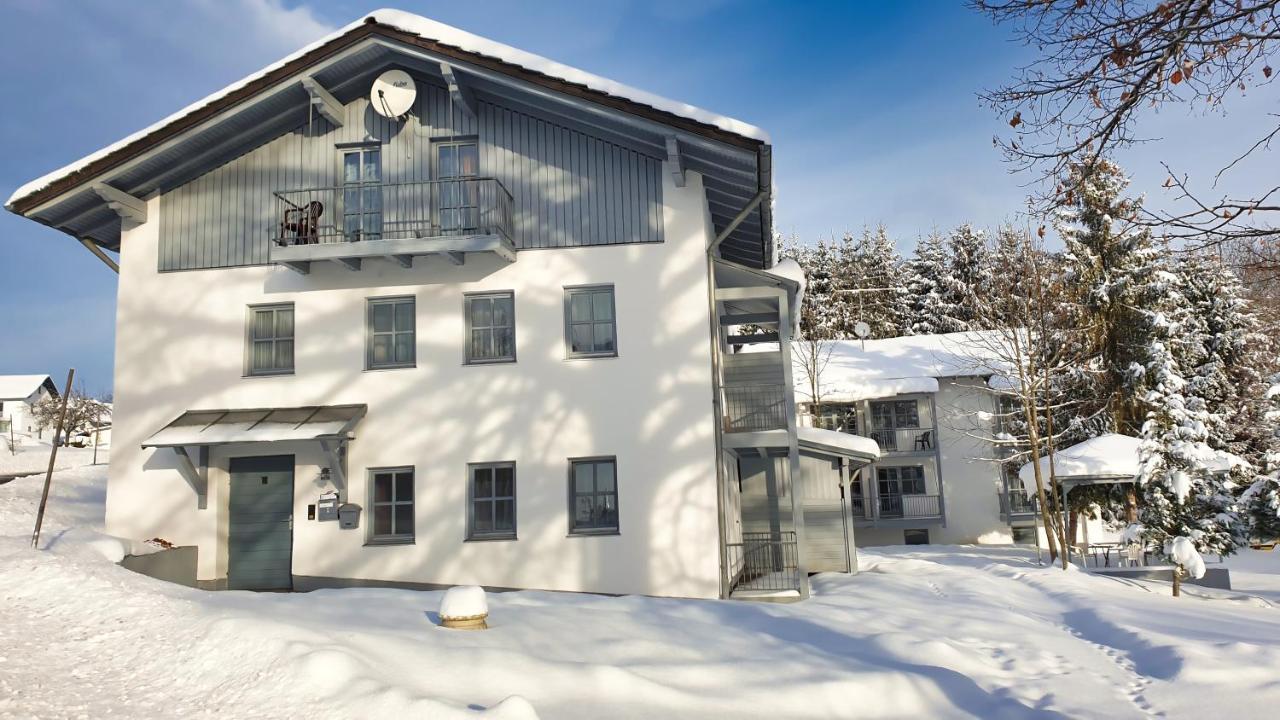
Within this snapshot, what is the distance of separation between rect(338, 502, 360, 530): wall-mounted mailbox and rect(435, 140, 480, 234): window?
5.16 metres

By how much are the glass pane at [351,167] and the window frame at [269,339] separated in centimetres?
259

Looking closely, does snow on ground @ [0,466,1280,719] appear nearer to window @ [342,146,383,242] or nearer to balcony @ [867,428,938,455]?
window @ [342,146,383,242]

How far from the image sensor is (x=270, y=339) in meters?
15.8

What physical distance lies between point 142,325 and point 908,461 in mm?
25009

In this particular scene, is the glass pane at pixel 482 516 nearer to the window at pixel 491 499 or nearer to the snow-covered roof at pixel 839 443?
the window at pixel 491 499

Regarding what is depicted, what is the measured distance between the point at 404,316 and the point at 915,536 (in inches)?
901

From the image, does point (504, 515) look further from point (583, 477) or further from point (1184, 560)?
point (1184, 560)

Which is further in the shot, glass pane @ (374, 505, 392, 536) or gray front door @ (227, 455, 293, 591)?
gray front door @ (227, 455, 293, 591)

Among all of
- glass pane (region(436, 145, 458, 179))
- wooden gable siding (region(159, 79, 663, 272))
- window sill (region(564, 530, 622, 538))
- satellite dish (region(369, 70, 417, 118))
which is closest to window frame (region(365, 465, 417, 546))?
window sill (region(564, 530, 622, 538))

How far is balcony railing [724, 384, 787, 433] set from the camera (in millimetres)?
16672

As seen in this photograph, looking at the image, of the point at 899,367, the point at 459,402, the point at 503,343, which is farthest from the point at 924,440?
the point at 459,402

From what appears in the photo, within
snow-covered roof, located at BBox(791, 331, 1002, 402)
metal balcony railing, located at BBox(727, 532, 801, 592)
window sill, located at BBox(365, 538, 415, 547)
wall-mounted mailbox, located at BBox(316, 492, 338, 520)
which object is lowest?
metal balcony railing, located at BBox(727, 532, 801, 592)

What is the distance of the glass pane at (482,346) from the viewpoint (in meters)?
15.5

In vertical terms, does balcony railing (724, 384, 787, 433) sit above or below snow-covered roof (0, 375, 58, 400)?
below
